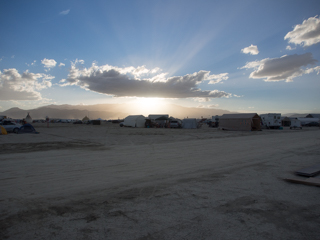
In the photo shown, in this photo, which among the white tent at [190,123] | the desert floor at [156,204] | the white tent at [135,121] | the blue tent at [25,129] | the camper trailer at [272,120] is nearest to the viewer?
the desert floor at [156,204]

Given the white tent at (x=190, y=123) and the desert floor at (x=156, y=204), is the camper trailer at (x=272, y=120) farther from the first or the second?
the desert floor at (x=156, y=204)

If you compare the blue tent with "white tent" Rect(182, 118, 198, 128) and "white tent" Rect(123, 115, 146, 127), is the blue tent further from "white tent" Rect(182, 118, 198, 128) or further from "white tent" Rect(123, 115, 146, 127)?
"white tent" Rect(182, 118, 198, 128)

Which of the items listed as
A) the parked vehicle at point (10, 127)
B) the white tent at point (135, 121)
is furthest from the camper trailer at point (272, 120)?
the parked vehicle at point (10, 127)

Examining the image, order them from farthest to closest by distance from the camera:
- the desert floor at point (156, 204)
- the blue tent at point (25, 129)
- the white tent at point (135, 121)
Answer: the white tent at point (135, 121) < the blue tent at point (25, 129) < the desert floor at point (156, 204)

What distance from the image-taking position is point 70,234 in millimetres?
3115

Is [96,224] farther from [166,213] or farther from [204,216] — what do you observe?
[204,216]

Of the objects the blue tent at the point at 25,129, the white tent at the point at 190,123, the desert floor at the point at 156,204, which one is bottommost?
the desert floor at the point at 156,204

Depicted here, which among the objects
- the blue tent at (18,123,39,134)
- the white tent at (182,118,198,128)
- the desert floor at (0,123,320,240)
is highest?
the white tent at (182,118,198,128)

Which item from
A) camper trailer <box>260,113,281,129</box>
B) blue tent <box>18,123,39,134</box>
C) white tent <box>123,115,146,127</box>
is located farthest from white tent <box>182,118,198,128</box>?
blue tent <box>18,123,39,134</box>

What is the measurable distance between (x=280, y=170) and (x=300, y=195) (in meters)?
2.53

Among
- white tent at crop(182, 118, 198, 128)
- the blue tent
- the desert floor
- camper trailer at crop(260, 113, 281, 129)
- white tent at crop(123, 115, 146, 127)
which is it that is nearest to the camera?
the desert floor

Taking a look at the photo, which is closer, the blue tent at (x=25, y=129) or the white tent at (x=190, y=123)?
the blue tent at (x=25, y=129)

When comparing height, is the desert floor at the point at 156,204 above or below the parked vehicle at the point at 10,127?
below

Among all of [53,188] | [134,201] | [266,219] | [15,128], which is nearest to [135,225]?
[134,201]
